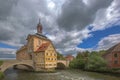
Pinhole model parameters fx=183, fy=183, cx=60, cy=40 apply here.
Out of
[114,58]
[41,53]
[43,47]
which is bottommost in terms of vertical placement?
[114,58]

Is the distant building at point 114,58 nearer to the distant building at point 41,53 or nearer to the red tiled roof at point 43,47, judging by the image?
the distant building at point 41,53

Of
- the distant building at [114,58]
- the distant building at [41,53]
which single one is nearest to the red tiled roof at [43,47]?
the distant building at [41,53]

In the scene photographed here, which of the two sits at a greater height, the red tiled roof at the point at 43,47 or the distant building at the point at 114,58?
the red tiled roof at the point at 43,47

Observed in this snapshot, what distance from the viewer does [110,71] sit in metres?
53.0

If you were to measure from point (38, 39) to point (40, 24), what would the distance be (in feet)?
46.0

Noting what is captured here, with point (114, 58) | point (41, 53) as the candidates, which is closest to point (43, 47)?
point (41, 53)

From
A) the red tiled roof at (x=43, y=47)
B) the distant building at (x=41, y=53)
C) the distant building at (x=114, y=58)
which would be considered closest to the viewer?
the distant building at (x=114, y=58)

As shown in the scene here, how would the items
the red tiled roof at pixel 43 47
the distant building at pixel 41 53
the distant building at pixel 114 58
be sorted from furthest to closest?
the red tiled roof at pixel 43 47 → the distant building at pixel 41 53 → the distant building at pixel 114 58

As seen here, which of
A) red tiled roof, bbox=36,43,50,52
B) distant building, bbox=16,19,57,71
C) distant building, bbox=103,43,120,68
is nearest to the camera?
distant building, bbox=103,43,120,68

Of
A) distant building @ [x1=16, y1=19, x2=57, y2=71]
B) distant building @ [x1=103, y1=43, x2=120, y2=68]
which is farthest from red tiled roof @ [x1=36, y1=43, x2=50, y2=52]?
distant building @ [x1=103, y1=43, x2=120, y2=68]

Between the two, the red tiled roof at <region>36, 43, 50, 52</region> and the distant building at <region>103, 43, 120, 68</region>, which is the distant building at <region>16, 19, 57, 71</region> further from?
the distant building at <region>103, 43, 120, 68</region>

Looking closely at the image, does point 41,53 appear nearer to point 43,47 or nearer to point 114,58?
point 43,47

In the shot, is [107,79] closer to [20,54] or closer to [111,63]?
[111,63]

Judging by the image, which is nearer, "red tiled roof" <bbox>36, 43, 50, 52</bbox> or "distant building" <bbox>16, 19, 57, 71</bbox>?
"distant building" <bbox>16, 19, 57, 71</bbox>
